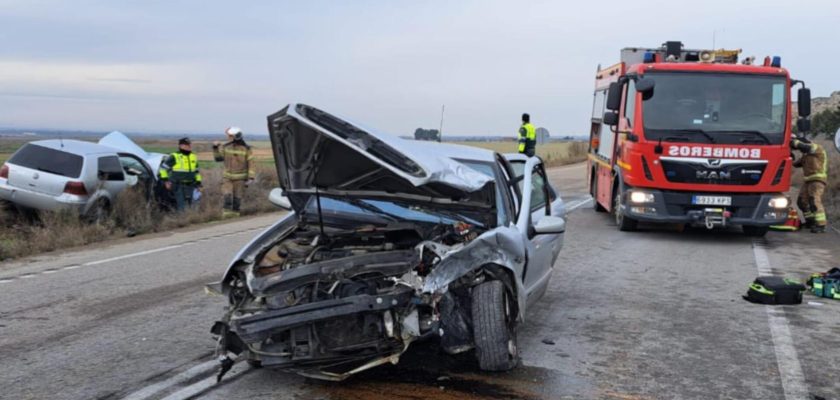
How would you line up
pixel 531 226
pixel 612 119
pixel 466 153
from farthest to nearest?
1. pixel 612 119
2. pixel 466 153
3. pixel 531 226

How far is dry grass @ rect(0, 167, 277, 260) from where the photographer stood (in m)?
Answer: 11.8

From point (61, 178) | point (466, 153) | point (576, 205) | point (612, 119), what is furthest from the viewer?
point (576, 205)

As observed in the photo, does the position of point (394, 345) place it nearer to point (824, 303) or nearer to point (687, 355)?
point (687, 355)

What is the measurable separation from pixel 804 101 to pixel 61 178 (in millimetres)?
12023

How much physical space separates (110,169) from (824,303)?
11.9 metres

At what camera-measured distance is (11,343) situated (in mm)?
6113

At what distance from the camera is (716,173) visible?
1185cm

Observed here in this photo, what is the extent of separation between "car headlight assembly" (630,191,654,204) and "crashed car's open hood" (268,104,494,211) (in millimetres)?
7214

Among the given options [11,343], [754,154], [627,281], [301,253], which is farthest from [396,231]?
[754,154]

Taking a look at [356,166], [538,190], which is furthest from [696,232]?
[356,166]

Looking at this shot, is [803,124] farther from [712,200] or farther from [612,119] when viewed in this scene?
[612,119]

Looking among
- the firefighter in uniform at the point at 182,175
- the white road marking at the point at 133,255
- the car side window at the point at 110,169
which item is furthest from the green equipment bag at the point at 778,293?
the firefighter in uniform at the point at 182,175

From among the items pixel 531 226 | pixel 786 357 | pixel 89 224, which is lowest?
pixel 89 224

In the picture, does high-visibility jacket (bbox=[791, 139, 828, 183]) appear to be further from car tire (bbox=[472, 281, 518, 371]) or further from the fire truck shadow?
car tire (bbox=[472, 281, 518, 371])
